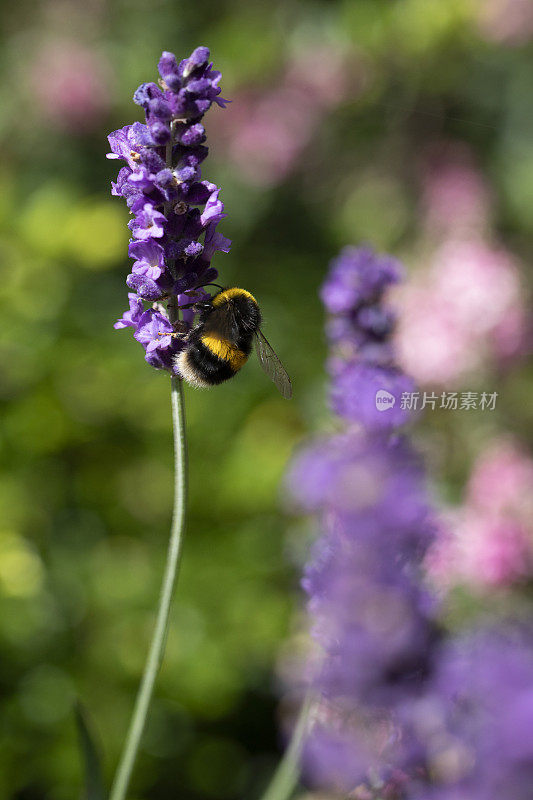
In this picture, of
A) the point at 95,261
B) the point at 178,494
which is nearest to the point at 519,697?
the point at 178,494

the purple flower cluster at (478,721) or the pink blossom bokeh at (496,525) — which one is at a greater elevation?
the pink blossom bokeh at (496,525)

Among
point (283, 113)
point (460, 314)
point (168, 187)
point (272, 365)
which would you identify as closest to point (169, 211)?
point (168, 187)

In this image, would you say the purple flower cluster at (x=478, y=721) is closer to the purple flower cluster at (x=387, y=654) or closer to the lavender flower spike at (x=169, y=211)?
the purple flower cluster at (x=387, y=654)

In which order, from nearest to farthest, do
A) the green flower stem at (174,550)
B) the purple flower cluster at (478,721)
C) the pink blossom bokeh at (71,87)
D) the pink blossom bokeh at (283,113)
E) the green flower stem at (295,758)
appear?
the purple flower cluster at (478,721) → the green flower stem at (174,550) → the green flower stem at (295,758) → the pink blossom bokeh at (71,87) → the pink blossom bokeh at (283,113)

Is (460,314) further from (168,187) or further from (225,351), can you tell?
(168,187)

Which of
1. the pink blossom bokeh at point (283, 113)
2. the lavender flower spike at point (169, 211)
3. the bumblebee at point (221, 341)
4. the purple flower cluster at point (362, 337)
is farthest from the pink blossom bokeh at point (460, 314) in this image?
the lavender flower spike at point (169, 211)

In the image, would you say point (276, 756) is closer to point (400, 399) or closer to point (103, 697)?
point (103, 697)

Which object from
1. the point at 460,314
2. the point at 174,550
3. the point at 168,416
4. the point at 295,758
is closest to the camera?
the point at 174,550
